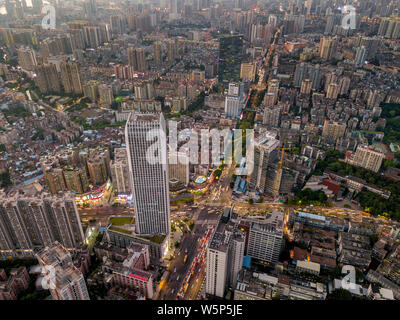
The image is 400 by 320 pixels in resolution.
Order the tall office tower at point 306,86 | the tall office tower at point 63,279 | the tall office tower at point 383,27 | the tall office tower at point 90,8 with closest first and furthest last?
the tall office tower at point 63,279
the tall office tower at point 306,86
the tall office tower at point 383,27
the tall office tower at point 90,8

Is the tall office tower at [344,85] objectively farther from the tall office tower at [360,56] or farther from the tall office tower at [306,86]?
the tall office tower at [360,56]

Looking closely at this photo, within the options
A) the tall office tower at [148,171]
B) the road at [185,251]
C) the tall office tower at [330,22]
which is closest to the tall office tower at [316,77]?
the tall office tower at [330,22]

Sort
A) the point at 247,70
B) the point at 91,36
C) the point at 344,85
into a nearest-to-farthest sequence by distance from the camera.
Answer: the point at 344,85
the point at 247,70
the point at 91,36

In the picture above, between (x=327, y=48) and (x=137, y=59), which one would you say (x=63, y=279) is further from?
(x=327, y=48)

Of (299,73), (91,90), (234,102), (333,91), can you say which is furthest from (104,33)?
(333,91)

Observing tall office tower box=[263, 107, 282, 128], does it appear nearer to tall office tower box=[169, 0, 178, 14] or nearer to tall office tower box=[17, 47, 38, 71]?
tall office tower box=[17, 47, 38, 71]
